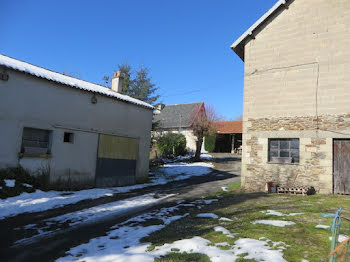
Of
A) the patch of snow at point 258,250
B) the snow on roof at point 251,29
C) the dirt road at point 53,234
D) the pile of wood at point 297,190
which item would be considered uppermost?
the snow on roof at point 251,29

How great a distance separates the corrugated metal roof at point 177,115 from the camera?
31.8 m

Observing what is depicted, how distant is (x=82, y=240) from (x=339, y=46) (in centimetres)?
1216

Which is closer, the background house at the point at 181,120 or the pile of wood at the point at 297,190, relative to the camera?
the pile of wood at the point at 297,190

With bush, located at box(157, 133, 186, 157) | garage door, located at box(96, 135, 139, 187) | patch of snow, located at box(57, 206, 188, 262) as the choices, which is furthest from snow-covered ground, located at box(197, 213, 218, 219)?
bush, located at box(157, 133, 186, 157)

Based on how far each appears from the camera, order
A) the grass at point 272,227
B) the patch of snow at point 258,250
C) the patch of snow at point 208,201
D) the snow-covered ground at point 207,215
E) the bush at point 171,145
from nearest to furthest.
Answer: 1. the patch of snow at point 258,250
2. the grass at point 272,227
3. the snow-covered ground at point 207,215
4. the patch of snow at point 208,201
5. the bush at point 171,145

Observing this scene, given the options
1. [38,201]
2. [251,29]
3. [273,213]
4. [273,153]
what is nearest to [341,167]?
[273,153]

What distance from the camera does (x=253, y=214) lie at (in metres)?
7.30

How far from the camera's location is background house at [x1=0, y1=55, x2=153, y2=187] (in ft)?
33.3

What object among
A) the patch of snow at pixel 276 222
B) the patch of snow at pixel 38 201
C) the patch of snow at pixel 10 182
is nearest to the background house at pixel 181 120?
the patch of snow at pixel 38 201

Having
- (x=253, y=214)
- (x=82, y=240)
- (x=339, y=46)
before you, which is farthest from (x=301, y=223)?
(x=339, y=46)

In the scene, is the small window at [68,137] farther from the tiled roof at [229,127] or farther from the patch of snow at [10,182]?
the tiled roof at [229,127]

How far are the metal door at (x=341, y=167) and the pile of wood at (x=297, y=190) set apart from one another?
0.90 m

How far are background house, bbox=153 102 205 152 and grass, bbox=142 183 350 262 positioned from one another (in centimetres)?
2067

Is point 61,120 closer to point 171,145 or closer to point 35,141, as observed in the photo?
point 35,141
